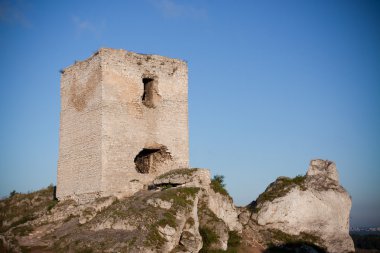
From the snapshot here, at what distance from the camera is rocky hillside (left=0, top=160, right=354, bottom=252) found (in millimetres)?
17453

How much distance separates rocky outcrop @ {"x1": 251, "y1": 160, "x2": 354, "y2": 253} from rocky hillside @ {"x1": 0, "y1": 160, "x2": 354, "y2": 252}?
46mm

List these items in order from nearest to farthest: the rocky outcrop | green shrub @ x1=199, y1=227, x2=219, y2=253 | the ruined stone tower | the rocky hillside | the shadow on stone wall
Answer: the rocky hillside
green shrub @ x1=199, y1=227, x2=219, y2=253
the ruined stone tower
the shadow on stone wall
the rocky outcrop

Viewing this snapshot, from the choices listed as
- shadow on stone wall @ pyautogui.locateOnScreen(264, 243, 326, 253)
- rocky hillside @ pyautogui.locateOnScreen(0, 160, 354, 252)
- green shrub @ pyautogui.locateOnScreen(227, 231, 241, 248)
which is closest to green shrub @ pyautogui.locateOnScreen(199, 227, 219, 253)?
rocky hillside @ pyautogui.locateOnScreen(0, 160, 354, 252)

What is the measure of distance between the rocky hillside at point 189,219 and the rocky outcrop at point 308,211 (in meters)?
0.05

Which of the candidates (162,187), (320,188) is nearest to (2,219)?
(162,187)

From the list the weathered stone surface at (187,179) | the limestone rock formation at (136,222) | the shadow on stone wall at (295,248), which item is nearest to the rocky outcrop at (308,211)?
the shadow on stone wall at (295,248)

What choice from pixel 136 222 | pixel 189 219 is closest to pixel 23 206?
pixel 136 222

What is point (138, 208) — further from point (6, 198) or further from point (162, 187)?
point (6, 198)

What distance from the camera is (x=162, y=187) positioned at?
846 inches

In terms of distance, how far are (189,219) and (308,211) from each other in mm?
7638

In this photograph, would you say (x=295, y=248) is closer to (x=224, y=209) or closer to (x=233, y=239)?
(x=233, y=239)

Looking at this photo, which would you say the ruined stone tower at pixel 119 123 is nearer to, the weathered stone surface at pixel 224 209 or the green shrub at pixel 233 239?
the weathered stone surface at pixel 224 209

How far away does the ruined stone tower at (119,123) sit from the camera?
21.8 metres

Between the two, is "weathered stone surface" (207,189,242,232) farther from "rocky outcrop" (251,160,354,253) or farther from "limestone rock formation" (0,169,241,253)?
"rocky outcrop" (251,160,354,253)
